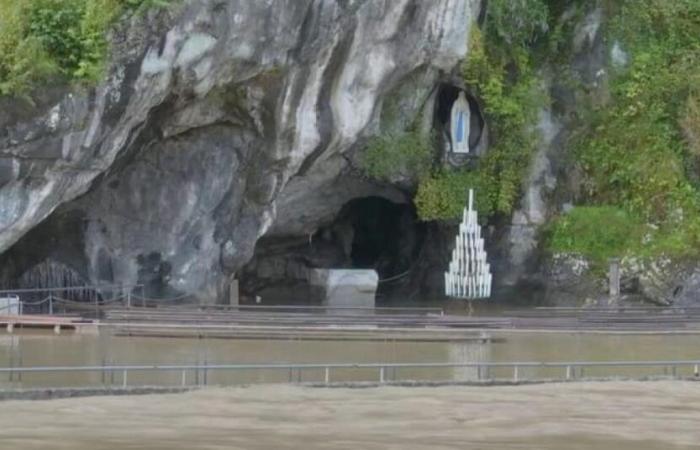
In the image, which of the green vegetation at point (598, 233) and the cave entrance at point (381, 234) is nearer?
the green vegetation at point (598, 233)

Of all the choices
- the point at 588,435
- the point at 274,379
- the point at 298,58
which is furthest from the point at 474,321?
the point at 588,435

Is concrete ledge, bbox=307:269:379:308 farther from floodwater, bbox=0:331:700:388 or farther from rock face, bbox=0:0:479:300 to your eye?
floodwater, bbox=0:331:700:388

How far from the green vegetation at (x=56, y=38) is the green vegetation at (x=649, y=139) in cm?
1305

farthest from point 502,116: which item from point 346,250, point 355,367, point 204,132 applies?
point 355,367

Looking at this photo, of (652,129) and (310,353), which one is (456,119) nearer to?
(652,129)

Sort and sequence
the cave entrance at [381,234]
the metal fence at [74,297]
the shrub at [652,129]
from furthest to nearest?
the cave entrance at [381,234]
the shrub at [652,129]
the metal fence at [74,297]

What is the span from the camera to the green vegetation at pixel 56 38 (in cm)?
2533

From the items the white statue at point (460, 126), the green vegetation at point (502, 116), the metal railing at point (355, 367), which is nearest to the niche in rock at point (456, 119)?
the white statue at point (460, 126)

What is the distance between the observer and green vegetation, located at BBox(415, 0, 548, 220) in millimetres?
33281

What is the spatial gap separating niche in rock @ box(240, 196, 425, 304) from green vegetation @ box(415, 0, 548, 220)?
403 centimetres

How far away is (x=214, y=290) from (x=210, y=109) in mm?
4282

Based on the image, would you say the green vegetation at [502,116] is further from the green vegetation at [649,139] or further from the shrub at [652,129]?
the shrub at [652,129]

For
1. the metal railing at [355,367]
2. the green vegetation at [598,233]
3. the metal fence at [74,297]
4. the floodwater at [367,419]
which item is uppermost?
the green vegetation at [598,233]

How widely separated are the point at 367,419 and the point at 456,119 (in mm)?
19021
